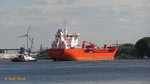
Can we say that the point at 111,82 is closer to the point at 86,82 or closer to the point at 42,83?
the point at 86,82

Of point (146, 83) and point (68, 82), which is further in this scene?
point (68, 82)

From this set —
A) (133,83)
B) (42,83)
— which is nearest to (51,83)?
(42,83)

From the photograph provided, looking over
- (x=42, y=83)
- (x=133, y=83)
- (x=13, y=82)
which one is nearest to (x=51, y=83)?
(x=42, y=83)

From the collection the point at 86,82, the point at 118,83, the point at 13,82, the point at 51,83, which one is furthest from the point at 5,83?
the point at 118,83

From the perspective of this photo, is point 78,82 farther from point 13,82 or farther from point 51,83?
point 13,82

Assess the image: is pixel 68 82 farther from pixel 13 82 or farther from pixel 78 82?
pixel 13 82

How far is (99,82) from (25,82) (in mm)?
13390

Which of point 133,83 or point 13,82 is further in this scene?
point 13,82

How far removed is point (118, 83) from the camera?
7819 centimetres

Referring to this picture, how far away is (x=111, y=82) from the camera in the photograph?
81.2m

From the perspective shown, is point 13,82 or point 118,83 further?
point 13,82

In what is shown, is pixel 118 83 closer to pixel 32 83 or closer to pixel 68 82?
pixel 68 82

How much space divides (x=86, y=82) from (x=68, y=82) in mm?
3369

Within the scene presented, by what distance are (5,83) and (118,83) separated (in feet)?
65.3
